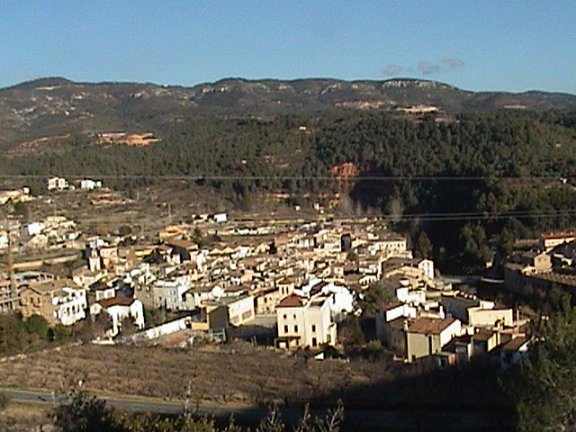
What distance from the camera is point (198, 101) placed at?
56.7 meters

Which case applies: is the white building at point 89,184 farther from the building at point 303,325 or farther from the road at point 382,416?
the road at point 382,416

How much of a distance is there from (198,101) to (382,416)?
50150mm

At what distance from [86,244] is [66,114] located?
30.3m

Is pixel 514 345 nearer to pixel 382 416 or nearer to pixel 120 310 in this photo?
Answer: pixel 382 416

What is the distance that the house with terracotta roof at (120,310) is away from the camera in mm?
12979

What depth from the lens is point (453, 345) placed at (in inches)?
383

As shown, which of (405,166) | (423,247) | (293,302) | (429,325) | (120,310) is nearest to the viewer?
(429,325)

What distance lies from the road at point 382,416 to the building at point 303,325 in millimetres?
3061

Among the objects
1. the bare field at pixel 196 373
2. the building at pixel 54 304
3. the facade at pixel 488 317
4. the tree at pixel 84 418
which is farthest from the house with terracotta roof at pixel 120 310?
the tree at pixel 84 418

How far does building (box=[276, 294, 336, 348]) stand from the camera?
1113 cm

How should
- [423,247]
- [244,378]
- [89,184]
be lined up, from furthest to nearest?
[89,184]
[423,247]
[244,378]

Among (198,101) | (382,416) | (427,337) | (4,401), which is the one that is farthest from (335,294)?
(198,101)

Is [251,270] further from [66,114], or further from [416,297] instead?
[66,114]

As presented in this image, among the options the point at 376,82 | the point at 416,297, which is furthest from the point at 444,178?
the point at 376,82
